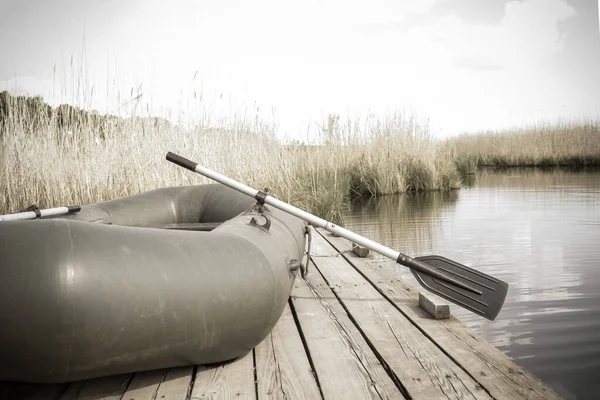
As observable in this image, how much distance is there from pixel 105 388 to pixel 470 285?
203 cm

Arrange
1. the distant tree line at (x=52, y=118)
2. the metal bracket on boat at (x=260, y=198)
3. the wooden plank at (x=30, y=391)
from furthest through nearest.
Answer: the distant tree line at (x=52, y=118) → the metal bracket on boat at (x=260, y=198) → the wooden plank at (x=30, y=391)

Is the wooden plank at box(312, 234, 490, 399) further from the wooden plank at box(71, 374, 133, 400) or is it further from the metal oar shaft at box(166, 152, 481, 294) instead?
the wooden plank at box(71, 374, 133, 400)

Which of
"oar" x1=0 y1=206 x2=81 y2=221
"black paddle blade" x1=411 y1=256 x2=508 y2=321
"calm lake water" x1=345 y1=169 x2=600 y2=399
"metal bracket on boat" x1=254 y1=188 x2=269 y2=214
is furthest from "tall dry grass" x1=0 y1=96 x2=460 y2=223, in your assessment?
"black paddle blade" x1=411 y1=256 x2=508 y2=321

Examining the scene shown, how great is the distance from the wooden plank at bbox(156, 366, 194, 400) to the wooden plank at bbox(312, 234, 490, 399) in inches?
32.5

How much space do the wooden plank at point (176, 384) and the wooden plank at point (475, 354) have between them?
1.12 metres

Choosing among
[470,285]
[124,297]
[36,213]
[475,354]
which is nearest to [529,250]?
[470,285]

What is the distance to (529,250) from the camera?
5703 millimetres

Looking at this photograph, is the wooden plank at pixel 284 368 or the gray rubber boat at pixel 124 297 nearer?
the gray rubber boat at pixel 124 297

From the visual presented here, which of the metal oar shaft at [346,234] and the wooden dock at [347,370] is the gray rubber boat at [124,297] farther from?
the metal oar shaft at [346,234]

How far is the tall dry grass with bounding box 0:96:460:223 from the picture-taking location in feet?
18.1

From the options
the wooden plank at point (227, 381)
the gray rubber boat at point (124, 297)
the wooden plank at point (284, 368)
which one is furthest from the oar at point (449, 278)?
the wooden plank at point (227, 381)

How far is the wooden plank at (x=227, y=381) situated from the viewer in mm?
1797

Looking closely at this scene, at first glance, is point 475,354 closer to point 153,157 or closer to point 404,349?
point 404,349

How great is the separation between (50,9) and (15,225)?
1259 centimetres
